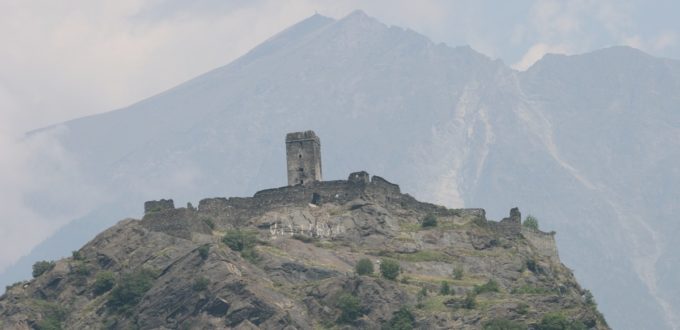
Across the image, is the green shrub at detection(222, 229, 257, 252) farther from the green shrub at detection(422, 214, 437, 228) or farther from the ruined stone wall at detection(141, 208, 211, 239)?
the green shrub at detection(422, 214, 437, 228)

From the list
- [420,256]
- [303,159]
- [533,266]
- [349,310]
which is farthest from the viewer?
[303,159]

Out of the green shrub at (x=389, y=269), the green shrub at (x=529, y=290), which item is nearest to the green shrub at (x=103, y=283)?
the green shrub at (x=389, y=269)

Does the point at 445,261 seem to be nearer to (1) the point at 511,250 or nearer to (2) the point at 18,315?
(1) the point at 511,250

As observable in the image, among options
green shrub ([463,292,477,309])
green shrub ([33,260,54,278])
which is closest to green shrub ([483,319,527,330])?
green shrub ([463,292,477,309])

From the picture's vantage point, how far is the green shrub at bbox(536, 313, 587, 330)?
495ft

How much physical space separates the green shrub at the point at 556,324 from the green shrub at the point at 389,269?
18667 mm

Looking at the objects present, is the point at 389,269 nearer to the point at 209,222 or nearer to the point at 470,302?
the point at 470,302

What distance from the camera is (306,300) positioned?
158000 mm

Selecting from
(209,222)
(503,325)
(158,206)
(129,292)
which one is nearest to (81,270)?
(129,292)

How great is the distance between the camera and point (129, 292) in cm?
16150

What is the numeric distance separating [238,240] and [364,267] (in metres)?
12.9

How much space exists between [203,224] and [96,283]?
13.8m

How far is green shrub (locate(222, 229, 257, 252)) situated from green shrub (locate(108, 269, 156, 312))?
33.3 feet

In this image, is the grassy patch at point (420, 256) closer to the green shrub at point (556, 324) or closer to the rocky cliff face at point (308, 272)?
the rocky cliff face at point (308, 272)
